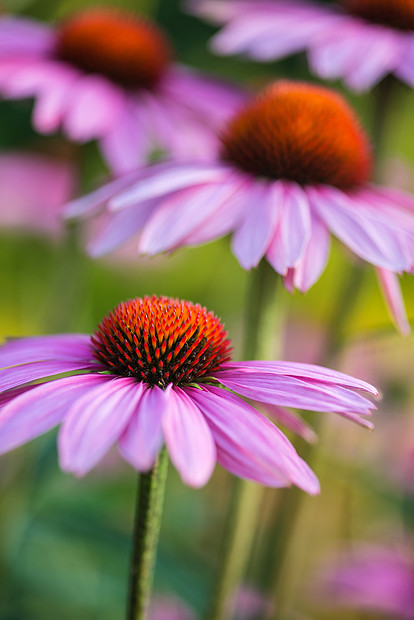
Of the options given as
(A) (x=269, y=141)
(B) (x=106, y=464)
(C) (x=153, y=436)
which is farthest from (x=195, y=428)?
(B) (x=106, y=464)

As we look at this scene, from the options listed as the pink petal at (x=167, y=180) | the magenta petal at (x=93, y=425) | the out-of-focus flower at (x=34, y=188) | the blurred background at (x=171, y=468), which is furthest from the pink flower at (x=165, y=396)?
the out-of-focus flower at (x=34, y=188)

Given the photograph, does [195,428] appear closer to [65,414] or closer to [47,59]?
[65,414]

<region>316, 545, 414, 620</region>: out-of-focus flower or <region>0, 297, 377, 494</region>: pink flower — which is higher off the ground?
<region>0, 297, 377, 494</region>: pink flower

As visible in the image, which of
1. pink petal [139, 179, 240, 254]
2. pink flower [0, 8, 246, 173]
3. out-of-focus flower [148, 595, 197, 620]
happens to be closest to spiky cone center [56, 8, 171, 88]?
pink flower [0, 8, 246, 173]

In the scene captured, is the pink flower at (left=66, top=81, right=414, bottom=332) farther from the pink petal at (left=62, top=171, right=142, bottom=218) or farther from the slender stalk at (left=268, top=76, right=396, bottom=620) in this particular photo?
the slender stalk at (left=268, top=76, right=396, bottom=620)

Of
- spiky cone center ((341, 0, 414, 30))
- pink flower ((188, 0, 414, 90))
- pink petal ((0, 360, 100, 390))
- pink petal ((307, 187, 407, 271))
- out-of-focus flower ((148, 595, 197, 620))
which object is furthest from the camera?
out-of-focus flower ((148, 595, 197, 620))

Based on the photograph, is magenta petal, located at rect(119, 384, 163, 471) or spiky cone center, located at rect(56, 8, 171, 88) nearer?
magenta petal, located at rect(119, 384, 163, 471)

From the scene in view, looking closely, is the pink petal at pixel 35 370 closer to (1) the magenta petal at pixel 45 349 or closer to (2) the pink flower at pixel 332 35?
(1) the magenta petal at pixel 45 349
